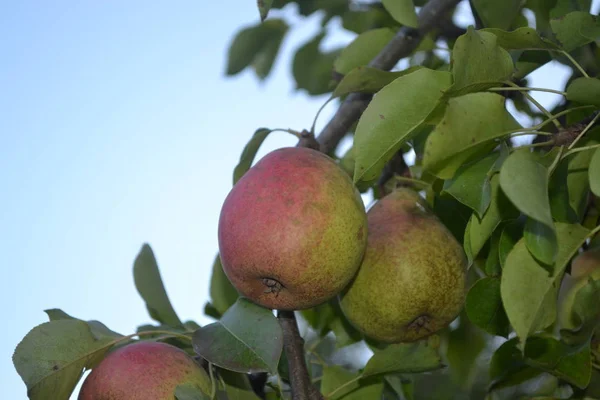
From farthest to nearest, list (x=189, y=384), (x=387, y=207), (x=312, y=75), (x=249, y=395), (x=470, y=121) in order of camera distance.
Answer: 1. (x=312, y=75)
2. (x=387, y=207)
3. (x=249, y=395)
4. (x=189, y=384)
5. (x=470, y=121)

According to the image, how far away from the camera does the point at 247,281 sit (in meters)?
1.58

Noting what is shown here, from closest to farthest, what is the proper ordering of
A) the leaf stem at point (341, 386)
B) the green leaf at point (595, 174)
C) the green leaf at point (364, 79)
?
the green leaf at point (595, 174)
the green leaf at point (364, 79)
the leaf stem at point (341, 386)

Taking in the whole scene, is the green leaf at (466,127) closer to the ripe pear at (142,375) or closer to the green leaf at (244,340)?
the green leaf at (244,340)

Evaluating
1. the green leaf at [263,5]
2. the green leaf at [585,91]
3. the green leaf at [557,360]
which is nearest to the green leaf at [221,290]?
the green leaf at [263,5]

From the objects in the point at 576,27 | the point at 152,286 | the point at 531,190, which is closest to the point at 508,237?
the point at 531,190

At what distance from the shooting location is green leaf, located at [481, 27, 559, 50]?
143 centimetres

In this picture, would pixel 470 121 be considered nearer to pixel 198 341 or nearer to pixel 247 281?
pixel 247 281

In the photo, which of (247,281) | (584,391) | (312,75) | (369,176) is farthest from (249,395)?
(312,75)

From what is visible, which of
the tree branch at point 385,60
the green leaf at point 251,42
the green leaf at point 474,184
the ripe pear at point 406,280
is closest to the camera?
the green leaf at point 474,184

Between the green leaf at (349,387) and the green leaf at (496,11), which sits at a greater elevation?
the green leaf at (496,11)

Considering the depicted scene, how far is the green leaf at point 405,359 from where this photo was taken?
5.81 feet

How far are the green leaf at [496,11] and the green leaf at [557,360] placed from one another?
36.1 inches

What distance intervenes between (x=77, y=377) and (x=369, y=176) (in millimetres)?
812

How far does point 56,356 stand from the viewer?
1.61 meters
